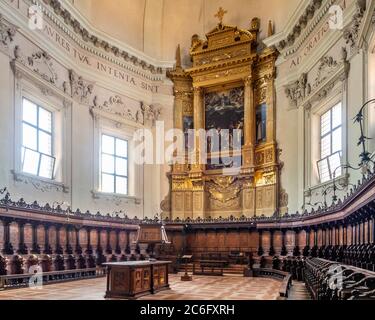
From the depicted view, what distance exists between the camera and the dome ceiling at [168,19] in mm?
17281

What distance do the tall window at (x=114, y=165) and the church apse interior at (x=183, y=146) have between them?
69mm

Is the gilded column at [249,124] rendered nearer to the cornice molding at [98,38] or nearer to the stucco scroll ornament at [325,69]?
the stucco scroll ornament at [325,69]

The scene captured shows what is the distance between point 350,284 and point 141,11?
17140mm

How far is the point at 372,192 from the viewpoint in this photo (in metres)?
6.96

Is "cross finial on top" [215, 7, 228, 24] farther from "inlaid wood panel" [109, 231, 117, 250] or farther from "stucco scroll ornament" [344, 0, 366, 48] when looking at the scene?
"inlaid wood panel" [109, 231, 117, 250]

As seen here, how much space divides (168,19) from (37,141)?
9096 mm

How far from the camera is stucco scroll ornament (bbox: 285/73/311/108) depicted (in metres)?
14.9

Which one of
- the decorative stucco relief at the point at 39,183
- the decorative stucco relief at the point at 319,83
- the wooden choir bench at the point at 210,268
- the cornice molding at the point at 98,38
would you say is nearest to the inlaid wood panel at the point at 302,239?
the wooden choir bench at the point at 210,268

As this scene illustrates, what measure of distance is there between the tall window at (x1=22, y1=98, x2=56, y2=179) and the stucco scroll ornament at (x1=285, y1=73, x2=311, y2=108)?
8629 mm

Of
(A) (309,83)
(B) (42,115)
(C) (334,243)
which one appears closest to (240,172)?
(A) (309,83)

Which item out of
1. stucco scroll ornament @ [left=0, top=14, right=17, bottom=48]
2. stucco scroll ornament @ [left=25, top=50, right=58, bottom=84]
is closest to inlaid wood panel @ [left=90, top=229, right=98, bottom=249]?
stucco scroll ornament @ [left=25, top=50, right=58, bottom=84]

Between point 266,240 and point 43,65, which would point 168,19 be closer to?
point 43,65

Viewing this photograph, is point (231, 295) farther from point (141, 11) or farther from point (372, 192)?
point (141, 11)

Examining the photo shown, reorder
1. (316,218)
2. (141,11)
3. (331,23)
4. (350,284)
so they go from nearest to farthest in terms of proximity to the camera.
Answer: (350,284)
(316,218)
(331,23)
(141,11)
